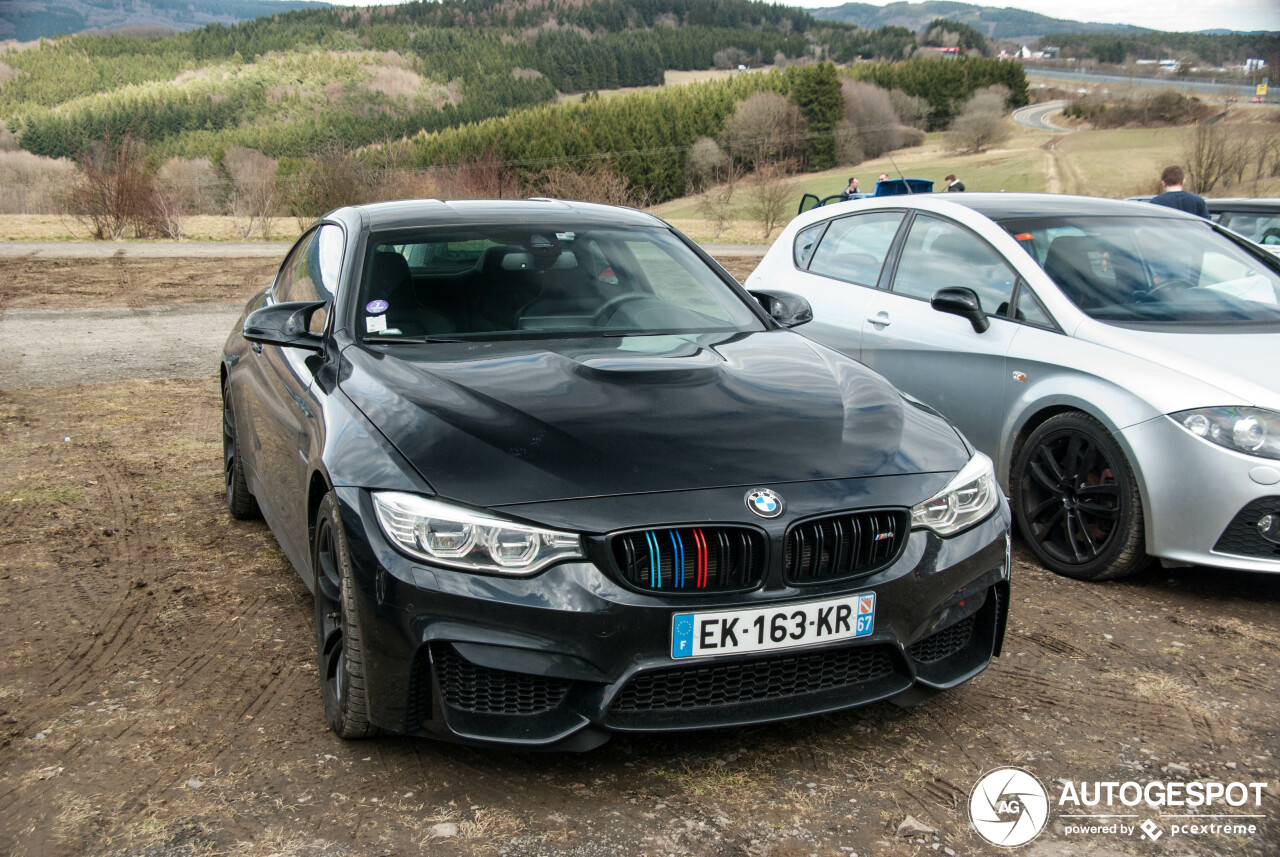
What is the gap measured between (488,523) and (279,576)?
222 centimetres

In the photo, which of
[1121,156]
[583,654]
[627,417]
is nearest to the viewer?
[583,654]

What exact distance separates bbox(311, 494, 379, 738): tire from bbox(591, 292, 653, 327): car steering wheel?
1.34m

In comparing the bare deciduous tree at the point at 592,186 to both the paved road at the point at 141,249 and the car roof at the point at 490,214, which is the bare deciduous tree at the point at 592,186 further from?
the car roof at the point at 490,214

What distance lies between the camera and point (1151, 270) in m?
5.07

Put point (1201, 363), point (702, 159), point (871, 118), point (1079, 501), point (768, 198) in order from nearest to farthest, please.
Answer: point (1201, 363), point (1079, 501), point (768, 198), point (702, 159), point (871, 118)

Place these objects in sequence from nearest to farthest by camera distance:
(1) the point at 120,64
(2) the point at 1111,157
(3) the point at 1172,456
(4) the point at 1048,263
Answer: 1. (3) the point at 1172,456
2. (4) the point at 1048,263
3. (2) the point at 1111,157
4. (1) the point at 120,64

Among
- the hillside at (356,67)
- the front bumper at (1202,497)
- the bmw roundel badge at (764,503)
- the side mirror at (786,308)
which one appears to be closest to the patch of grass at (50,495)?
the side mirror at (786,308)

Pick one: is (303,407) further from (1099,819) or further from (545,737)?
(1099,819)

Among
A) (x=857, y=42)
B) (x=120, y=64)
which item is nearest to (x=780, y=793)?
(x=120, y=64)

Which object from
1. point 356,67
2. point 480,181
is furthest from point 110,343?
point 356,67

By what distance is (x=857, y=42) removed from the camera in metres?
164

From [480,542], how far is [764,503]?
0.70 meters

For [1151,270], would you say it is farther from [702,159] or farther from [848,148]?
[848,148]

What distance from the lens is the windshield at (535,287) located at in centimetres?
379
